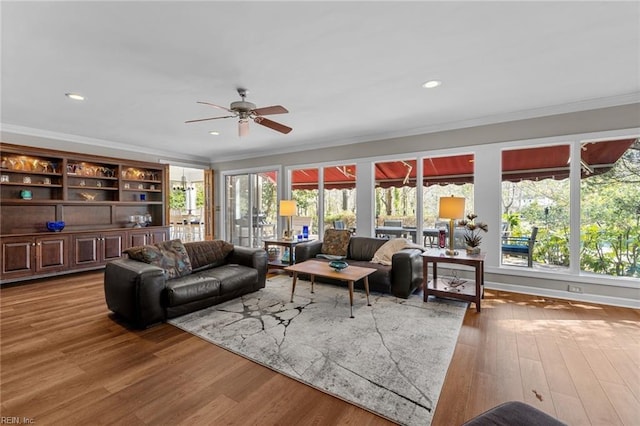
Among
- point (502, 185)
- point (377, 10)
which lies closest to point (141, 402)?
point (377, 10)

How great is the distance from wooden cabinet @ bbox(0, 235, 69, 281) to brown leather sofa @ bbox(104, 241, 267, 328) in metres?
2.65

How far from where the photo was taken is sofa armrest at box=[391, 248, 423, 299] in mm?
4031

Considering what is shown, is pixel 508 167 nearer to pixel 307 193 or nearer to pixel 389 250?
pixel 389 250

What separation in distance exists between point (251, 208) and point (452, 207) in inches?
203

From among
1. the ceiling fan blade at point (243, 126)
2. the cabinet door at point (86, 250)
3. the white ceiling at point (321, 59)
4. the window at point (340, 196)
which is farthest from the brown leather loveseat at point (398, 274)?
the cabinet door at point (86, 250)

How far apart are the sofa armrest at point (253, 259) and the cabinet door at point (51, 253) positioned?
3299 millimetres

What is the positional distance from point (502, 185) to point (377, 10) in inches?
146

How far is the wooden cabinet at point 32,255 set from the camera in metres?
4.67

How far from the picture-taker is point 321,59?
2.79 meters

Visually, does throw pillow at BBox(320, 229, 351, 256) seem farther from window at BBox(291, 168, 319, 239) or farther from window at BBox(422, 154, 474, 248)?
window at BBox(422, 154, 474, 248)

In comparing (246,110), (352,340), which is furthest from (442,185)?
(246,110)

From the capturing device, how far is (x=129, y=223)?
21.7 feet

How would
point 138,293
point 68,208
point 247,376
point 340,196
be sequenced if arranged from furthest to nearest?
point 340,196, point 68,208, point 138,293, point 247,376

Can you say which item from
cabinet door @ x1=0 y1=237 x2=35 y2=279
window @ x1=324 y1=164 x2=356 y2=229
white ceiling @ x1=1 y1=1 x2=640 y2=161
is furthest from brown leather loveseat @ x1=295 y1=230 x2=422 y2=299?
cabinet door @ x1=0 y1=237 x2=35 y2=279
